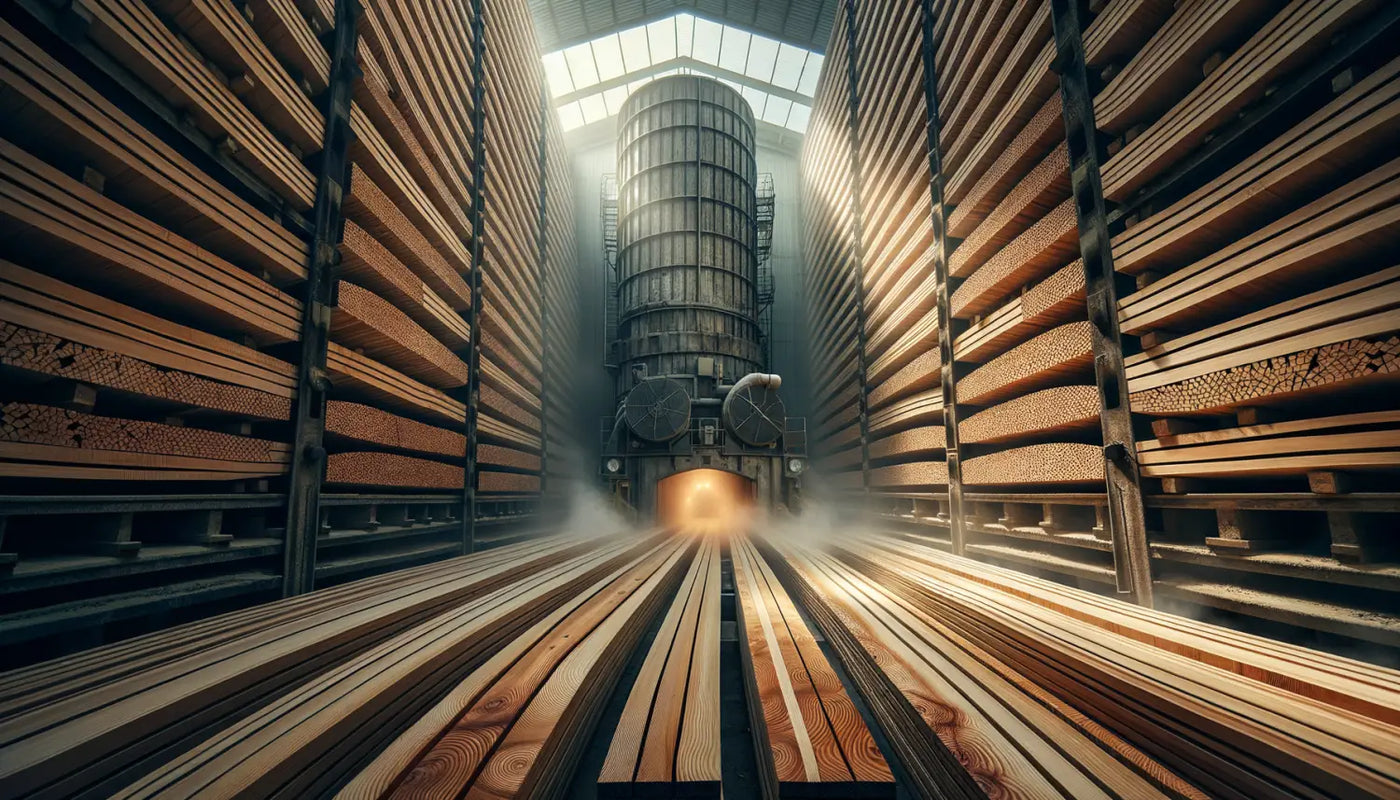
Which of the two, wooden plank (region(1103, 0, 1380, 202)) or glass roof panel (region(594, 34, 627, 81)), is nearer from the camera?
wooden plank (region(1103, 0, 1380, 202))

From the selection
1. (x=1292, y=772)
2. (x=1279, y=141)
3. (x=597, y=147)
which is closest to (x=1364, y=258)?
(x=1279, y=141)

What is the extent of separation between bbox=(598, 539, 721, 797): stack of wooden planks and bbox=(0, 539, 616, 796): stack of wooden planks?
956mm

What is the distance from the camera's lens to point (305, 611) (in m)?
3.24

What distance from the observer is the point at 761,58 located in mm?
18891

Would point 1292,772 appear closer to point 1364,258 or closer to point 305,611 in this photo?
point 1364,258

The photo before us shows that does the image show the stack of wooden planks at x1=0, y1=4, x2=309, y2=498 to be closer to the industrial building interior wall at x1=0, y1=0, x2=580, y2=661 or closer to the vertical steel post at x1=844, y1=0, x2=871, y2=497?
the industrial building interior wall at x1=0, y1=0, x2=580, y2=661

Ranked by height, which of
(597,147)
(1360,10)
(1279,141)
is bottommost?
(1279,141)

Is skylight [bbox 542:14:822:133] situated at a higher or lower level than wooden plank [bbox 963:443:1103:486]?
higher

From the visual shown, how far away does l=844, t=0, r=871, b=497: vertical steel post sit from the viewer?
10.1 m

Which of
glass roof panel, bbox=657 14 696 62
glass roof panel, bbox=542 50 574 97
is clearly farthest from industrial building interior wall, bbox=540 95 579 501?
glass roof panel, bbox=657 14 696 62

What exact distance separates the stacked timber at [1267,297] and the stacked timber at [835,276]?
21.4 feet

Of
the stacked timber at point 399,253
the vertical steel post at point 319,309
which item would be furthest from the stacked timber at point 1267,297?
the stacked timber at point 399,253

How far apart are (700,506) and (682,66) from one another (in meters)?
16.1

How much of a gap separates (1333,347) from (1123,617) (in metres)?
1.65
